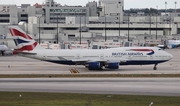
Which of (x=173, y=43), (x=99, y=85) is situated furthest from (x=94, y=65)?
(x=173, y=43)

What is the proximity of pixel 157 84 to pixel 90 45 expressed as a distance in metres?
71.6

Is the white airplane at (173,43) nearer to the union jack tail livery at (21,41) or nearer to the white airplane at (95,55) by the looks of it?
the white airplane at (95,55)

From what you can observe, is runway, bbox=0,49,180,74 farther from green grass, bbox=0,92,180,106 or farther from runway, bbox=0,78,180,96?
green grass, bbox=0,92,180,106

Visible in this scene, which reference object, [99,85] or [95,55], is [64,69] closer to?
[95,55]

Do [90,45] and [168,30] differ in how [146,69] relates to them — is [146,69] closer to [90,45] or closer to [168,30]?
[90,45]

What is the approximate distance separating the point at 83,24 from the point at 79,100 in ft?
391

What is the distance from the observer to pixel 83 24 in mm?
160750

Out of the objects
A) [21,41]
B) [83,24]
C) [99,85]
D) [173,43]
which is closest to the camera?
[99,85]

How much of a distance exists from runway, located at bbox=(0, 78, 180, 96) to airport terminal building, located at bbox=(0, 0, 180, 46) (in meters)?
80.5

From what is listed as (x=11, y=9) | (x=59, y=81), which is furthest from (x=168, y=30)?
(x=59, y=81)

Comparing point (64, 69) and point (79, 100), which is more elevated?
point (79, 100)

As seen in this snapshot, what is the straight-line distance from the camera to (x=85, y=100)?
42.4 meters

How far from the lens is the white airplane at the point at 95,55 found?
7069cm

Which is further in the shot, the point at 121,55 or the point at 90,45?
the point at 90,45
